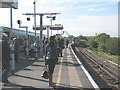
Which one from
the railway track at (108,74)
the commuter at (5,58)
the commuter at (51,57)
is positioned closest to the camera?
the commuter at (5,58)

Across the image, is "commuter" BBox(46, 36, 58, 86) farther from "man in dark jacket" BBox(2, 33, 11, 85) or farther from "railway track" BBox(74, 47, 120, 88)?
"railway track" BBox(74, 47, 120, 88)

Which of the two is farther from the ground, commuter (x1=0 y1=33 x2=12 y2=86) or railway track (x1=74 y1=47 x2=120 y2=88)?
commuter (x1=0 y1=33 x2=12 y2=86)

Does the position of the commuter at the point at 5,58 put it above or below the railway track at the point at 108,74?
above

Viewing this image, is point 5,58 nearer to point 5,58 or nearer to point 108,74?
point 5,58

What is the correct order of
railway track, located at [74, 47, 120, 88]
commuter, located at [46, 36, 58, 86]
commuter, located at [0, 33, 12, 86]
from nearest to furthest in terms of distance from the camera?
commuter, located at [0, 33, 12, 86], commuter, located at [46, 36, 58, 86], railway track, located at [74, 47, 120, 88]

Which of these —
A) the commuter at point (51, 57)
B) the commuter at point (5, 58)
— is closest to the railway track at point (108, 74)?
the commuter at point (51, 57)

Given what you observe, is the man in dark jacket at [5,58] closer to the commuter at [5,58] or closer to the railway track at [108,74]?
the commuter at [5,58]

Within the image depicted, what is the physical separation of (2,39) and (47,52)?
173 centimetres

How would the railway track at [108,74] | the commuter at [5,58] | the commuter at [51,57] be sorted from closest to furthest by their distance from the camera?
the commuter at [5,58] < the commuter at [51,57] < the railway track at [108,74]

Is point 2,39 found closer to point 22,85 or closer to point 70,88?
point 22,85

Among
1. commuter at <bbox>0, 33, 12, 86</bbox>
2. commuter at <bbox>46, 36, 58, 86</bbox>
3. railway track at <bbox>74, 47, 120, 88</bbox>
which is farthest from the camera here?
railway track at <bbox>74, 47, 120, 88</bbox>

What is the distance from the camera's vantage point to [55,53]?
25.3ft

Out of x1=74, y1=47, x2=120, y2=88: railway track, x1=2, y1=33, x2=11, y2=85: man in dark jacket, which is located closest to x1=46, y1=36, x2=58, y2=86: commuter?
x1=2, y1=33, x2=11, y2=85: man in dark jacket

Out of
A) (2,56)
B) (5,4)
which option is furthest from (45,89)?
(5,4)
